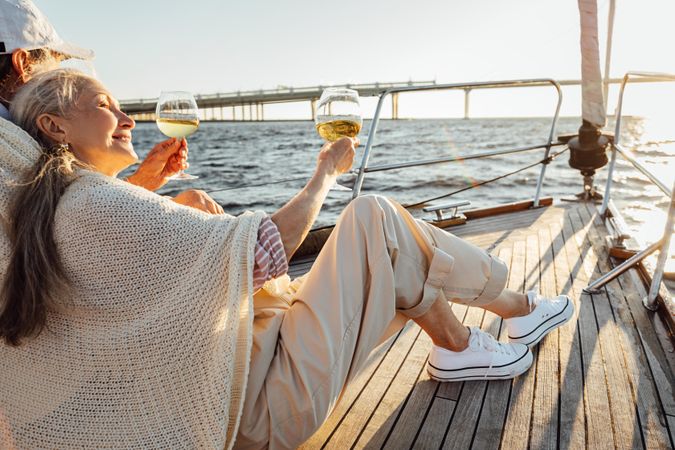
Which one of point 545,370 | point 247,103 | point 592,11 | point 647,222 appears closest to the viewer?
point 545,370

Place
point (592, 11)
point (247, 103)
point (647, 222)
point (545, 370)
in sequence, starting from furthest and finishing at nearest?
point (247, 103)
point (647, 222)
point (592, 11)
point (545, 370)

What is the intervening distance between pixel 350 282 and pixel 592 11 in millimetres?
2735

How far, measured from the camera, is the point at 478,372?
148cm

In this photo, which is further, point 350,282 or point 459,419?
point 459,419

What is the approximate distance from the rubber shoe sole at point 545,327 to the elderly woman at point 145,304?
27.0 inches

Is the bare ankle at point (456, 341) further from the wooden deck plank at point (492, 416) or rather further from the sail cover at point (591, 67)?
the sail cover at point (591, 67)

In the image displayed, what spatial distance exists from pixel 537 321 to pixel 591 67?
201cm

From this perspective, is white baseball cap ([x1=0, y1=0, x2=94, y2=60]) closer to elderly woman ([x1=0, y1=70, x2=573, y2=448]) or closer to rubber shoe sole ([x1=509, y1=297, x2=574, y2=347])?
elderly woman ([x1=0, y1=70, x2=573, y2=448])

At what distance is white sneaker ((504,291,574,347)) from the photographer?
5.30ft

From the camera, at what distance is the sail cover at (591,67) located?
9.96 feet

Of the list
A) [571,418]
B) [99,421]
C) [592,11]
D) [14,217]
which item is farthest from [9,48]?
[592,11]

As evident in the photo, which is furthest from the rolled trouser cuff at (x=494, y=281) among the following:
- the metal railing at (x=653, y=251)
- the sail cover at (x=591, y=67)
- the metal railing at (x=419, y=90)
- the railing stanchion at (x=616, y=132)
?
the sail cover at (x=591, y=67)

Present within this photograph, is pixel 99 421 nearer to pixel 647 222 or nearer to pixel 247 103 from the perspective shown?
pixel 647 222

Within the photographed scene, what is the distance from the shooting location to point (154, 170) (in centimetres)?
159
